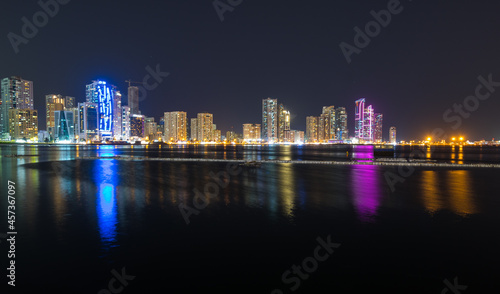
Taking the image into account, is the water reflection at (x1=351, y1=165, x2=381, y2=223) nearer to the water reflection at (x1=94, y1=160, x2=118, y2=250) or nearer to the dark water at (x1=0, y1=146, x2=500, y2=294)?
the dark water at (x1=0, y1=146, x2=500, y2=294)

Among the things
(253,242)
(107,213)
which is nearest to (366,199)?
(253,242)

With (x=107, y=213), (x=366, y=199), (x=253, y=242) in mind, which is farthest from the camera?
(x=366, y=199)

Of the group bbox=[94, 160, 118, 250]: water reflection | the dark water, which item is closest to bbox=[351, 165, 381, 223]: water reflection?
the dark water

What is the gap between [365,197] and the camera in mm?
22719

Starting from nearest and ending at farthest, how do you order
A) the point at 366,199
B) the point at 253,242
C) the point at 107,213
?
the point at 253,242 < the point at 107,213 < the point at 366,199

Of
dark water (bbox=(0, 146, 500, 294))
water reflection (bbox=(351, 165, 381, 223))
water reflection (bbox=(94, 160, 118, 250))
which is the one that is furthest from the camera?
water reflection (bbox=(351, 165, 381, 223))

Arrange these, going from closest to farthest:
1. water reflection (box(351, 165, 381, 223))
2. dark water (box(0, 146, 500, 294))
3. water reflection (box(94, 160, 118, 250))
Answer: dark water (box(0, 146, 500, 294))
water reflection (box(94, 160, 118, 250))
water reflection (box(351, 165, 381, 223))

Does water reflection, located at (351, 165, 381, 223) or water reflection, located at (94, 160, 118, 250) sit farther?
water reflection, located at (351, 165, 381, 223)

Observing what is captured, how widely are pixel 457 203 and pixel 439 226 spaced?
7212mm

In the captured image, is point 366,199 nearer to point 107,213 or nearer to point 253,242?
point 253,242

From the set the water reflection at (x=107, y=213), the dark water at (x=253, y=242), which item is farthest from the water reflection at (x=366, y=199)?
the water reflection at (x=107, y=213)

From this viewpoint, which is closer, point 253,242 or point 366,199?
point 253,242

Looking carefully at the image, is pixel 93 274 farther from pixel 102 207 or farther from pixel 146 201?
pixel 146 201

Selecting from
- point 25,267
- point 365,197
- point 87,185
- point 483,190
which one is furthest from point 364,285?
Result: point 87,185
